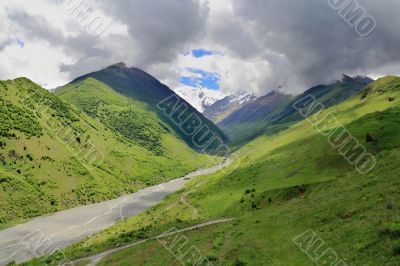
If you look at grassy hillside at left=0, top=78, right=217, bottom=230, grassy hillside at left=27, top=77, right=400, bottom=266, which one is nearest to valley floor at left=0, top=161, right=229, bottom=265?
grassy hillside at left=0, top=78, right=217, bottom=230

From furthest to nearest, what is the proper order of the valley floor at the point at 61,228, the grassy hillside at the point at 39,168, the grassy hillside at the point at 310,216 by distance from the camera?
the grassy hillside at the point at 39,168 < the valley floor at the point at 61,228 < the grassy hillside at the point at 310,216

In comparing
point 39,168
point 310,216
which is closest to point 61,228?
point 39,168

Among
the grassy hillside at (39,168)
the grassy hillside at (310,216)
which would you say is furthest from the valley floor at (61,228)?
the grassy hillside at (310,216)

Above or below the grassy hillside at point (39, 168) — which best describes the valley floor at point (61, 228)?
below

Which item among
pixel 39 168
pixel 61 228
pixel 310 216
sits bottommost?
pixel 61 228

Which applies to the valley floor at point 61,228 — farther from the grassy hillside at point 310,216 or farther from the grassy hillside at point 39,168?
the grassy hillside at point 310,216

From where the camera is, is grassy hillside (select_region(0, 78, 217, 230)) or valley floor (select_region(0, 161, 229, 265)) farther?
grassy hillside (select_region(0, 78, 217, 230))

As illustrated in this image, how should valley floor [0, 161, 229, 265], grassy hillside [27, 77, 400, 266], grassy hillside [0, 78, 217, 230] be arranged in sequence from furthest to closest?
1. grassy hillside [0, 78, 217, 230]
2. valley floor [0, 161, 229, 265]
3. grassy hillside [27, 77, 400, 266]

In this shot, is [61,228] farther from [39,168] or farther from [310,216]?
[310,216]

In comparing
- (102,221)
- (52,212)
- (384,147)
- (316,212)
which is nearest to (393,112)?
(384,147)

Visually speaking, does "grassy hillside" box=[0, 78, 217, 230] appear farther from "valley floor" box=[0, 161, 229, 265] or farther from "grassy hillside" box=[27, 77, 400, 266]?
"grassy hillside" box=[27, 77, 400, 266]

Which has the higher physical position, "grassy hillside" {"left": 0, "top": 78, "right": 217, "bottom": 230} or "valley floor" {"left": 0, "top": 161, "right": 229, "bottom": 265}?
"grassy hillside" {"left": 0, "top": 78, "right": 217, "bottom": 230}
